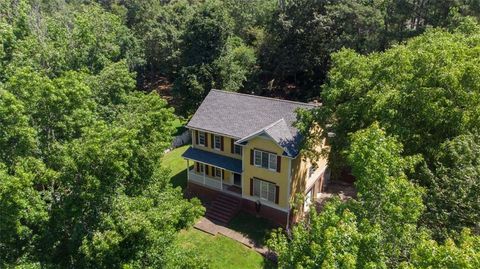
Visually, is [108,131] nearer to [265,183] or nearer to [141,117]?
[141,117]

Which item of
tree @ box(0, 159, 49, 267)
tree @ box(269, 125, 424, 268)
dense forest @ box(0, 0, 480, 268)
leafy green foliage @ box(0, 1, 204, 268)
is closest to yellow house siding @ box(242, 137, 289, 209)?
dense forest @ box(0, 0, 480, 268)

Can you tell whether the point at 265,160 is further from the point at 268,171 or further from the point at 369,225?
the point at 369,225

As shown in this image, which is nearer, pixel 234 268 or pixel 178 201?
pixel 178 201

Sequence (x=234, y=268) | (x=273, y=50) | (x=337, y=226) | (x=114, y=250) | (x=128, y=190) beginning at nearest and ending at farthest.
Answer: (x=337, y=226)
(x=114, y=250)
(x=128, y=190)
(x=234, y=268)
(x=273, y=50)

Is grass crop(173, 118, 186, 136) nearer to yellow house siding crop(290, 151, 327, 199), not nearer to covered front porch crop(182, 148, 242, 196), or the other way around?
covered front porch crop(182, 148, 242, 196)

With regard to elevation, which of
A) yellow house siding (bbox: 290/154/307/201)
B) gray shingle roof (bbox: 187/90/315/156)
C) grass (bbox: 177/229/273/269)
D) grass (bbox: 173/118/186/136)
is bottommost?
grass (bbox: 177/229/273/269)

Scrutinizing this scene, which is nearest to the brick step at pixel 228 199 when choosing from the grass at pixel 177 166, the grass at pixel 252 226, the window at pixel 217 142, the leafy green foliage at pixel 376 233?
the grass at pixel 252 226

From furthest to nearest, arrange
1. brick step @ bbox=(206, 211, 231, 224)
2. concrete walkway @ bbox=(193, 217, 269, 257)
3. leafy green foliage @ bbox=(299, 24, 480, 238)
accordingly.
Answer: brick step @ bbox=(206, 211, 231, 224)
concrete walkway @ bbox=(193, 217, 269, 257)
leafy green foliage @ bbox=(299, 24, 480, 238)

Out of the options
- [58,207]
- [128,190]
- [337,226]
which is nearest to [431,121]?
[337,226]
